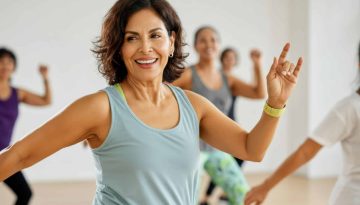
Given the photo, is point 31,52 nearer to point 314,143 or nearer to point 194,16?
point 194,16

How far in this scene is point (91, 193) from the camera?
5.46 meters

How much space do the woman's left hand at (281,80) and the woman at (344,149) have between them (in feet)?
1.72

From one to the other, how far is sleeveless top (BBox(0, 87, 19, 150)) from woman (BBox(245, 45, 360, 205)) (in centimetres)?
224

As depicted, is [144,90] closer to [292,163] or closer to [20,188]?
[292,163]

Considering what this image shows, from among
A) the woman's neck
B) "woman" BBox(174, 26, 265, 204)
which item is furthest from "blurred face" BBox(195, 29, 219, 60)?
the woman's neck

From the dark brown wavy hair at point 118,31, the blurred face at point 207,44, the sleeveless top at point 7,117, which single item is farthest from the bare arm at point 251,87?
the dark brown wavy hair at point 118,31

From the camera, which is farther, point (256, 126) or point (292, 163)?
point (292, 163)

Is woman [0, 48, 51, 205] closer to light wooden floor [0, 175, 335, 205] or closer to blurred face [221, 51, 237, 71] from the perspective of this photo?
light wooden floor [0, 175, 335, 205]

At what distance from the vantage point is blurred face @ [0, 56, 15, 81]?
3994 mm

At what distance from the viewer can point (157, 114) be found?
4.91 feet

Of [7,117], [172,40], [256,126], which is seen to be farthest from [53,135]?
[7,117]

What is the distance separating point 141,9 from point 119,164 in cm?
41

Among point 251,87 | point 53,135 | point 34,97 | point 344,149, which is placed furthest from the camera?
point 34,97

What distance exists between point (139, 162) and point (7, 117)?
2704 millimetres
